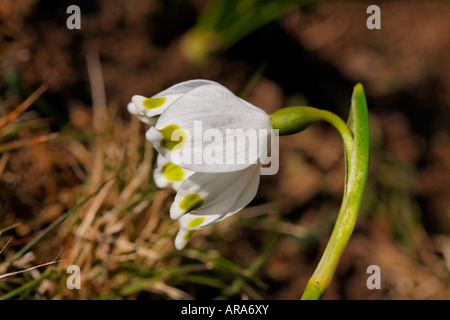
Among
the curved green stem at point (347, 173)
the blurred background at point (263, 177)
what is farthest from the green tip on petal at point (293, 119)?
the blurred background at point (263, 177)

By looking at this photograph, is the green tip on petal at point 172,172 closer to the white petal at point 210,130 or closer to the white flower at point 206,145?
the white flower at point 206,145

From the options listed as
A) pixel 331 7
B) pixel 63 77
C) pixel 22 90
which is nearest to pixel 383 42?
pixel 331 7

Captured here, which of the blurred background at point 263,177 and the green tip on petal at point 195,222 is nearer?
the green tip on petal at point 195,222

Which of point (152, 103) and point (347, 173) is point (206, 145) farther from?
point (347, 173)

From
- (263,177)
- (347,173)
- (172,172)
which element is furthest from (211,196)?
(263,177)

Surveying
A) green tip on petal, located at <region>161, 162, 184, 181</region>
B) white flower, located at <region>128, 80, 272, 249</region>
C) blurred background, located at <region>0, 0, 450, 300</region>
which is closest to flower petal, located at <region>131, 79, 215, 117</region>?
white flower, located at <region>128, 80, 272, 249</region>

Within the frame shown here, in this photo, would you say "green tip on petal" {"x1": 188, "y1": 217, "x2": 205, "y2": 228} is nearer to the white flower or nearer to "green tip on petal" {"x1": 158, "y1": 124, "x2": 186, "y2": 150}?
the white flower

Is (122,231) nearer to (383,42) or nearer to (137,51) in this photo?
(137,51)
